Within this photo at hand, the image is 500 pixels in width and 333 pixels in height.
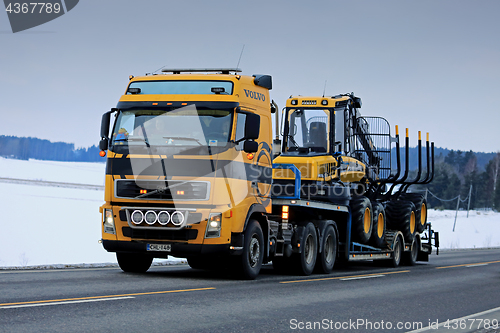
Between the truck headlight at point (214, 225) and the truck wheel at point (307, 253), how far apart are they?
3.34m

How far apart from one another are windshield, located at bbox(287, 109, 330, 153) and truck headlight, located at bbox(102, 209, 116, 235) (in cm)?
662

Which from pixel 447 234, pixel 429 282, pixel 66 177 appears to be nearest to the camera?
pixel 429 282

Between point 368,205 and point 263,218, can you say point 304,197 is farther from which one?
point 368,205

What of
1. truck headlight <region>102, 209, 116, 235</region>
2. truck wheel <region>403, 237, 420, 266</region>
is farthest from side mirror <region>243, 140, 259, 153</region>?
truck wheel <region>403, 237, 420, 266</region>

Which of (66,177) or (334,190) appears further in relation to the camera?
(66,177)

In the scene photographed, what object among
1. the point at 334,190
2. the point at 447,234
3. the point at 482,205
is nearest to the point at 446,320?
the point at 334,190

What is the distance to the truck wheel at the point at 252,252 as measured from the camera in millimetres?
12492

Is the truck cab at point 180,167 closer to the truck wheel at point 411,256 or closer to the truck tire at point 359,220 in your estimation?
the truck tire at point 359,220

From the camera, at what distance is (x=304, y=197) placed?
15352 mm

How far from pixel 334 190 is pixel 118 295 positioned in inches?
345

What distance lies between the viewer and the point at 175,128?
39.4 ft

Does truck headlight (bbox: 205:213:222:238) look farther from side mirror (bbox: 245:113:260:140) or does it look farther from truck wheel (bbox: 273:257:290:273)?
truck wheel (bbox: 273:257:290:273)

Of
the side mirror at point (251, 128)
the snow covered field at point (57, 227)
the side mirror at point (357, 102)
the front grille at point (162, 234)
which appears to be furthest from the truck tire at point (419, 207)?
the front grille at point (162, 234)

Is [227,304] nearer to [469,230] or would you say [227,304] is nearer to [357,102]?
[357,102]
